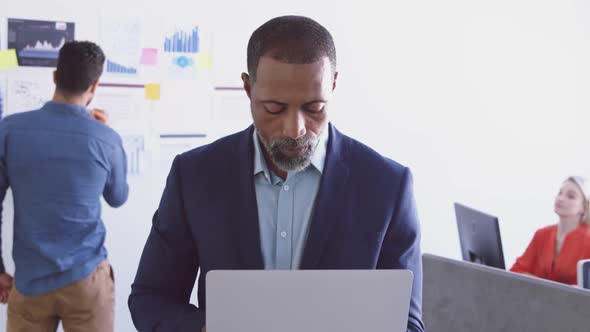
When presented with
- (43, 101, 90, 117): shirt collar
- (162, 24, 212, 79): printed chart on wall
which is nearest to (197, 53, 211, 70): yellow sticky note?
(162, 24, 212, 79): printed chart on wall

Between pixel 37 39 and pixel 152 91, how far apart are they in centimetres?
64

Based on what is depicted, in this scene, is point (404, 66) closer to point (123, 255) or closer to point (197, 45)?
point (197, 45)

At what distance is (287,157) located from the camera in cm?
132

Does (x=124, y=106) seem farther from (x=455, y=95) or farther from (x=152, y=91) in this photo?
(x=455, y=95)

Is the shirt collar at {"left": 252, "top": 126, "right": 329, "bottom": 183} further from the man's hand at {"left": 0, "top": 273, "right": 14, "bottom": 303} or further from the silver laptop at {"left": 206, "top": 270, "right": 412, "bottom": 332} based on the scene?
the man's hand at {"left": 0, "top": 273, "right": 14, "bottom": 303}

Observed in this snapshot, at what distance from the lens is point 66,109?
2668mm

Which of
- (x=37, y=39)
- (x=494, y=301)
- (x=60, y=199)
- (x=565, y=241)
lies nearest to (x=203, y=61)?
(x=37, y=39)

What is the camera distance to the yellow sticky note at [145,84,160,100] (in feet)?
12.1

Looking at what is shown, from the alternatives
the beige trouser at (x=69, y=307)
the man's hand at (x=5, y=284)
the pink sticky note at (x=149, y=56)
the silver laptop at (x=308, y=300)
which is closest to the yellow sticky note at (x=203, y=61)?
the pink sticky note at (x=149, y=56)

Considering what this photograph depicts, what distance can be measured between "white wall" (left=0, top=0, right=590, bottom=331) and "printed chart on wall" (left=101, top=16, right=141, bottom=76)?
11.9 inches

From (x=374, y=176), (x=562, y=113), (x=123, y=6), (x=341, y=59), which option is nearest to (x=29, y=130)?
(x=123, y=6)

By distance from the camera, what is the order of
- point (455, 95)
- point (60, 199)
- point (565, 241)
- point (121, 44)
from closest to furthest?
point (60, 199) < point (565, 241) < point (121, 44) < point (455, 95)

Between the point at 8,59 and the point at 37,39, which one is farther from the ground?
the point at 37,39

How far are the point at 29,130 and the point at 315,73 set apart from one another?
1.71 meters
